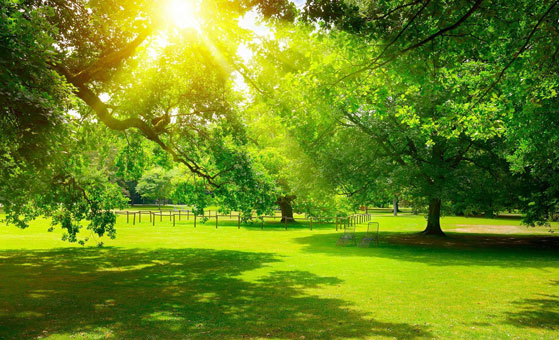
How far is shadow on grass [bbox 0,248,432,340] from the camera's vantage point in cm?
759

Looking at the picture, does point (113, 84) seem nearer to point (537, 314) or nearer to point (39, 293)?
point (39, 293)

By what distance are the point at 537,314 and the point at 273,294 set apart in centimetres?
633

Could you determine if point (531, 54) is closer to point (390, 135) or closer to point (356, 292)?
point (356, 292)

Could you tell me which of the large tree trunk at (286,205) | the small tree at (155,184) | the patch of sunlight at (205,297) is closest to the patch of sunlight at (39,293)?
the patch of sunlight at (205,297)

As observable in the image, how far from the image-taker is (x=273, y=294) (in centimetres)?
1115

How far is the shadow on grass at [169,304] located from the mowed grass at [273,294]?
31mm

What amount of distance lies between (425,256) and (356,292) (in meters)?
10.4

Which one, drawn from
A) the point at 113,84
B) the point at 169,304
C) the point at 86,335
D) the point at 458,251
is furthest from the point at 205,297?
the point at 458,251

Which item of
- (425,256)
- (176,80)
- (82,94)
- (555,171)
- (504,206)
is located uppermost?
(176,80)

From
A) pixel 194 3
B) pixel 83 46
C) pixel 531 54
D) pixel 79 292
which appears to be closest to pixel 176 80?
pixel 83 46

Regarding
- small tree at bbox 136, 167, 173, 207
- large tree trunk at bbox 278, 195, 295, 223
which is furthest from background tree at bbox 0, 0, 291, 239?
small tree at bbox 136, 167, 173, 207

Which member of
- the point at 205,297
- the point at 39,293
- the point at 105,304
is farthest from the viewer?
the point at 39,293

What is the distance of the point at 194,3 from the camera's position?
11.8 m

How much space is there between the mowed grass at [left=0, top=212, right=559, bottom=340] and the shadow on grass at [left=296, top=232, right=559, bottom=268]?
18cm
